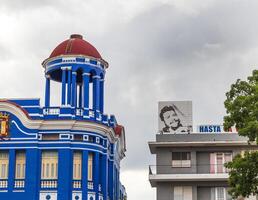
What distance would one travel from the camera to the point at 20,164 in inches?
2037

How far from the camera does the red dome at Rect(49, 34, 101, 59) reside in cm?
5438

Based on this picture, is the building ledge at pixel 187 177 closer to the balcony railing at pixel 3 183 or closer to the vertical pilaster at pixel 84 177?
the vertical pilaster at pixel 84 177

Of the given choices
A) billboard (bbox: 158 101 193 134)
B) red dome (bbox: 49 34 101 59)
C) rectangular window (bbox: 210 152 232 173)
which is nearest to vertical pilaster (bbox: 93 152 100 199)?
billboard (bbox: 158 101 193 134)

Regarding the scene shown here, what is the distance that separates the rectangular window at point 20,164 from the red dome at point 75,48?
8.48 meters

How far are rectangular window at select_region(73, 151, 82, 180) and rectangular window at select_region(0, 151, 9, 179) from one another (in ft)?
16.6

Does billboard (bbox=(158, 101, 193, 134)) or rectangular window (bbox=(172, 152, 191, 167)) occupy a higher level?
billboard (bbox=(158, 101, 193, 134))

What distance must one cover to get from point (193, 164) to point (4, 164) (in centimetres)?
1433

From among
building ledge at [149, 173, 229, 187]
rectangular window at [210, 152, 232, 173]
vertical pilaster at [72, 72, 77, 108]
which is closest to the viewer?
building ledge at [149, 173, 229, 187]

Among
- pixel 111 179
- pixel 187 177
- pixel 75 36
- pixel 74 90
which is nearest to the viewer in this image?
pixel 187 177

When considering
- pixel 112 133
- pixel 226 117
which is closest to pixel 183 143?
pixel 112 133

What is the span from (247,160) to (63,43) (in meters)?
25.3

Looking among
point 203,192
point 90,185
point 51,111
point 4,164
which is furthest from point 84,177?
point 203,192

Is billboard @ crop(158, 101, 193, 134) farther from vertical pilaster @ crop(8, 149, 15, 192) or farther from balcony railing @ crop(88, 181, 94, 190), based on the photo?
vertical pilaster @ crop(8, 149, 15, 192)

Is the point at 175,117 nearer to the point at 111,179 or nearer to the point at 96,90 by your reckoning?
the point at 96,90
